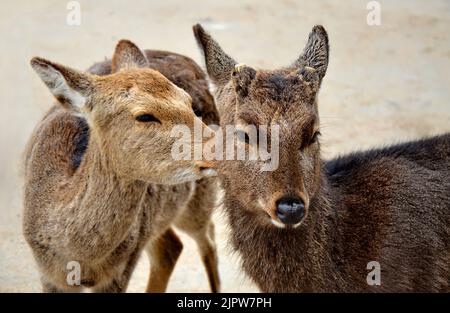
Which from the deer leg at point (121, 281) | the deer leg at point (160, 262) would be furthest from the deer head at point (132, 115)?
the deer leg at point (160, 262)

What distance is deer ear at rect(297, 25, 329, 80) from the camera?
555 centimetres

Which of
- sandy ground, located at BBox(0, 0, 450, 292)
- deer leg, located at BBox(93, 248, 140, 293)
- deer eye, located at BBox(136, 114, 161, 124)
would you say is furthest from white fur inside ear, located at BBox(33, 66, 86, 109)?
sandy ground, located at BBox(0, 0, 450, 292)

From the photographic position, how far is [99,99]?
545 centimetres

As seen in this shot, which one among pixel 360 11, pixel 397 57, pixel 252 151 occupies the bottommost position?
pixel 252 151

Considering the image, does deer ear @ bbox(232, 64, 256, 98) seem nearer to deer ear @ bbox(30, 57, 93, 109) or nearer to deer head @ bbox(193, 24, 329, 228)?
deer head @ bbox(193, 24, 329, 228)

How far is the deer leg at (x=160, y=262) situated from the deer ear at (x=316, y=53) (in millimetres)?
2870

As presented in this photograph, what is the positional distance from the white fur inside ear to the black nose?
1689mm

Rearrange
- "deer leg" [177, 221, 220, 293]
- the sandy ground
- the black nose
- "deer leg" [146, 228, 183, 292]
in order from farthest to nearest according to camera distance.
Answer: the sandy ground
"deer leg" [177, 221, 220, 293]
"deer leg" [146, 228, 183, 292]
the black nose

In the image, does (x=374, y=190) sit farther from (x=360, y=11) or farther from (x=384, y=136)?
(x=360, y=11)

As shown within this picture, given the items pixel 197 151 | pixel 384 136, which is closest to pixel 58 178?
pixel 197 151

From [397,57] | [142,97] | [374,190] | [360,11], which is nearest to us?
[142,97]

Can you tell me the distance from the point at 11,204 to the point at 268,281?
4.52 metres

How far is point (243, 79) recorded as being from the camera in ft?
16.9

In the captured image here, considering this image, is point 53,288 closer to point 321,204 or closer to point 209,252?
point 209,252
